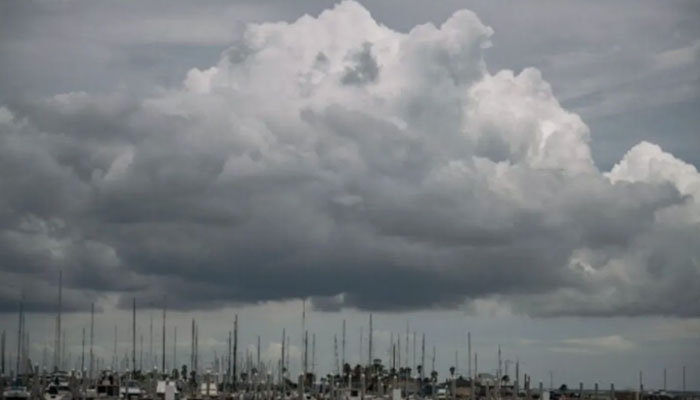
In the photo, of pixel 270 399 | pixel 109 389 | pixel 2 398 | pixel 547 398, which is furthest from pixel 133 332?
pixel 547 398

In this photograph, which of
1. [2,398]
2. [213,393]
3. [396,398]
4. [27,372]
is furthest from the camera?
[213,393]

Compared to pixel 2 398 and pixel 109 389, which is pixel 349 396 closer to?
pixel 109 389

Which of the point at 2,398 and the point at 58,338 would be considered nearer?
the point at 2,398

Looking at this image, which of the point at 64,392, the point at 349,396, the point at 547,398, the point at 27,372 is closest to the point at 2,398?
the point at 27,372

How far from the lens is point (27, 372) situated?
18350 cm

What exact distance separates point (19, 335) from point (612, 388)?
83948 millimetres

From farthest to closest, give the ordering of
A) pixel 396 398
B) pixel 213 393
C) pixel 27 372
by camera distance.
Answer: pixel 213 393 → pixel 27 372 → pixel 396 398

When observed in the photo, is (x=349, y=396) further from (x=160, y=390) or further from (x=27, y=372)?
(x=27, y=372)

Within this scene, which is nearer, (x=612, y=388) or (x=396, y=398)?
(x=396, y=398)

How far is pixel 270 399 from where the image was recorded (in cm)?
19600

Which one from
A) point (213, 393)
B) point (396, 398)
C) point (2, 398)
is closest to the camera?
point (2, 398)

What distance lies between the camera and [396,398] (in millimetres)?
171125

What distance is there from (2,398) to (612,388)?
81827mm

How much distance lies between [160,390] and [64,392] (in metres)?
16.5
